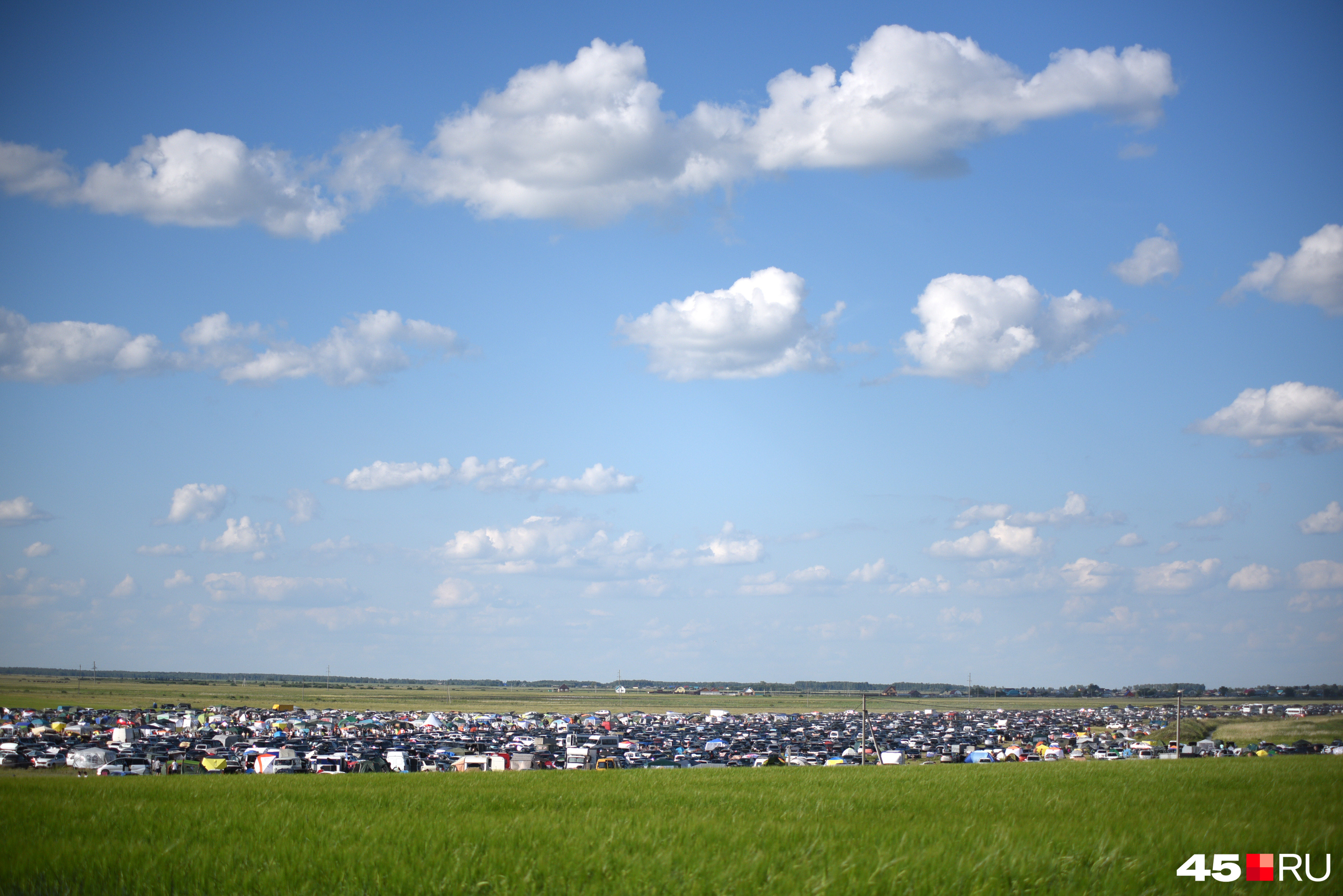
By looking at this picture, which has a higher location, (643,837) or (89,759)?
(643,837)

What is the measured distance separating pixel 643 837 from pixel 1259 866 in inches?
263

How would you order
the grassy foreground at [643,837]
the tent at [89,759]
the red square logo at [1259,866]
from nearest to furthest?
the grassy foreground at [643,837] → the red square logo at [1259,866] → the tent at [89,759]

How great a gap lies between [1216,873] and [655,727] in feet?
351

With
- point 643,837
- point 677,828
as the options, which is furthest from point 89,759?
point 643,837

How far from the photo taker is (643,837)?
1016cm

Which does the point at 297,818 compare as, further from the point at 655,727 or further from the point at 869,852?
the point at 655,727

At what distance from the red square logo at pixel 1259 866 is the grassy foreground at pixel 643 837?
321 mm

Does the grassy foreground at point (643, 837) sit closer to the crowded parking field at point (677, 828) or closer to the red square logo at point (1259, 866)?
the crowded parking field at point (677, 828)

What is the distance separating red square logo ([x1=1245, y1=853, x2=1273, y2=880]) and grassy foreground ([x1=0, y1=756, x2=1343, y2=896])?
32 centimetres

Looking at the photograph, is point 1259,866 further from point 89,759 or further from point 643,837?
point 89,759

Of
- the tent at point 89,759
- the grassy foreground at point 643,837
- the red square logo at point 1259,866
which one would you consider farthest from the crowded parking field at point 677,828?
the tent at point 89,759

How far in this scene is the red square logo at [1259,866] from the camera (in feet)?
31.0

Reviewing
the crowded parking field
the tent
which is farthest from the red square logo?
the tent

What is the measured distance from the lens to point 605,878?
8656 millimetres
